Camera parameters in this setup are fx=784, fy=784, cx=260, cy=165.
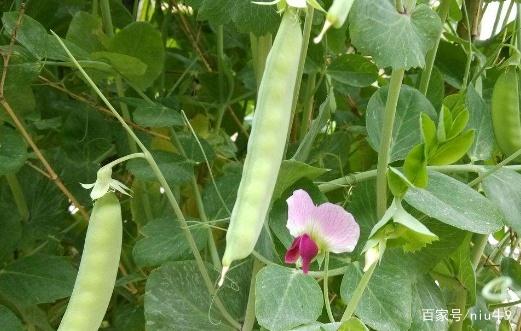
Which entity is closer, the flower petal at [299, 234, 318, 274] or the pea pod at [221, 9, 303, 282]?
the pea pod at [221, 9, 303, 282]

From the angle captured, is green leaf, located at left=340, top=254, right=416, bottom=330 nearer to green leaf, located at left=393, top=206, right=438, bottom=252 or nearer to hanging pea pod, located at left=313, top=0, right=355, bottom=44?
green leaf, located at left=393, top=206, right=438, bottom=252

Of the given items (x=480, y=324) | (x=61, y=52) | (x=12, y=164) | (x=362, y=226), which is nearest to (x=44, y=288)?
(x=12, y=164)

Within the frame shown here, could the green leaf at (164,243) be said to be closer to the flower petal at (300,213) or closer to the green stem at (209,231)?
the green stem at (209,231)

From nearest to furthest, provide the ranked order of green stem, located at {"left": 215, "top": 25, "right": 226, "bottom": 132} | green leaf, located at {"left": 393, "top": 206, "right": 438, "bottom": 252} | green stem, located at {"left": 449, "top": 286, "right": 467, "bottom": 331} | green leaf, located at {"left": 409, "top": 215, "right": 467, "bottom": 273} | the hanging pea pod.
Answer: the hanging pea pod
green leaf, located at {"left": 393, "top": 206, "right": 438, "bottom": 252}
green leaf, located at {"left": 409, "top": 215, "right": 467, "bottom": 273}
green stem, located at {"left": 449, "top": 286, "right": 467, "bottom": 331}
green stem, located at {"left": 215, "top": 25, "right": 226, "bottom": 132}

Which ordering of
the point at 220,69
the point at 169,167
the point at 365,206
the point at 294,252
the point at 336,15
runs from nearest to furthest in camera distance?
the point at 336,15
the point at 294,252
the point at 365,206
the point at 169,167
the point at 220,69

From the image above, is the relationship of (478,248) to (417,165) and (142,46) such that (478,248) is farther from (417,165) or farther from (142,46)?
(142,46)

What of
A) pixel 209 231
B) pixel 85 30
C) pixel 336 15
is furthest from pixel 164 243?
pixel 336 15

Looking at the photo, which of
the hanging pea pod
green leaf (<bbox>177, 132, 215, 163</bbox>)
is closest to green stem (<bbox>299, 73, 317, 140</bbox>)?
green leaf (<bbox>177, 132, 215, 163</bbox>)

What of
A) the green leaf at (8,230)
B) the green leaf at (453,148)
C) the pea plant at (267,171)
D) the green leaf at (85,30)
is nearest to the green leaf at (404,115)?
the pea plant at (267,171)
